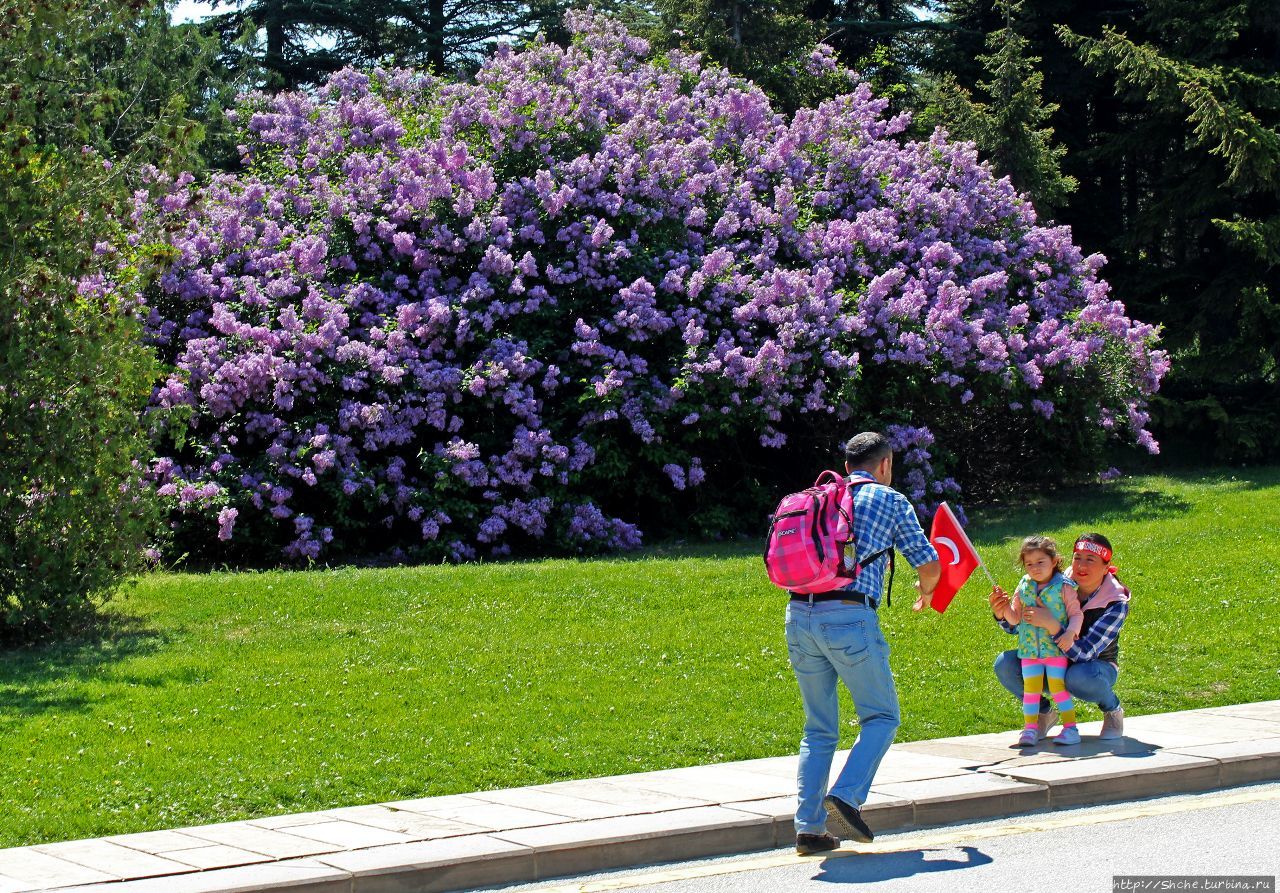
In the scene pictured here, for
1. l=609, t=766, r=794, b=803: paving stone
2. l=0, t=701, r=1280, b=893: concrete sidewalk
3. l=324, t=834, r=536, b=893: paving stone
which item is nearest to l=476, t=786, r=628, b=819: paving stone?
l=0, t=701, r=1280, b=893: concrete sidewalk

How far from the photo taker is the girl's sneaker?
27.1 ft

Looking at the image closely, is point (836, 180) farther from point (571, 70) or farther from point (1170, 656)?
point (1170, 656)

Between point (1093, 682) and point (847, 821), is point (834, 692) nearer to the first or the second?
point (847, 821)

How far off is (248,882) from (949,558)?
10.9 ft

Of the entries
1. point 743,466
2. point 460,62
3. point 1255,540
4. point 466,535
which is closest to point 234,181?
point 466,535

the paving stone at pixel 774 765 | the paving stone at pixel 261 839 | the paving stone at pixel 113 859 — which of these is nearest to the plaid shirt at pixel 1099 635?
the paving stone at pixel 774 765

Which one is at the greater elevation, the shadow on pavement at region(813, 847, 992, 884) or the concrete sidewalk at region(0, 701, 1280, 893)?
the concrete sidewalk at region(0, 701, 1280, 893)

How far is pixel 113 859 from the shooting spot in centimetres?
630

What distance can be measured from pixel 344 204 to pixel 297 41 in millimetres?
22389

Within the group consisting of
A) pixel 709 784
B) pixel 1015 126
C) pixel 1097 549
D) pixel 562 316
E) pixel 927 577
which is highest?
pixel 1015 126

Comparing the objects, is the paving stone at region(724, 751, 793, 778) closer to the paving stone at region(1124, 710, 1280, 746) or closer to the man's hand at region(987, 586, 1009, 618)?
the man's hand at region(987, 586, 1009, 618)

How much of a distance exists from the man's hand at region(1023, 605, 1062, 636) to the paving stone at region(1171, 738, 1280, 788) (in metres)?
0.89

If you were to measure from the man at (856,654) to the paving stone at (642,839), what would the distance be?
0.32m

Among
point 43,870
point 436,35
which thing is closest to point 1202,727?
point 43,870
